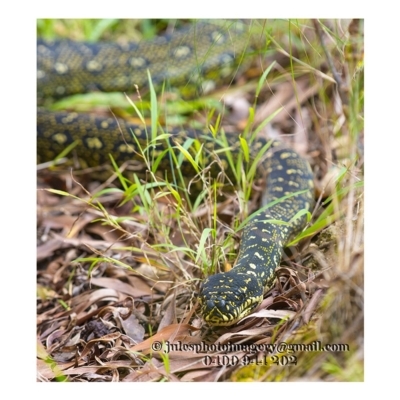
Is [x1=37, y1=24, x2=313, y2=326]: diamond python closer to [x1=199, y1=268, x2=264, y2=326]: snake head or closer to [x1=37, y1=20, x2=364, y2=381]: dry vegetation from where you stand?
[x1=199, y1=268, x2=264, y2=326]: snake head

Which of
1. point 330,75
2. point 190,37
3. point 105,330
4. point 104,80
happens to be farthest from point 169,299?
point 104,80

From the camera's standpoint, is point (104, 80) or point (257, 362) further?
point (104, 80)

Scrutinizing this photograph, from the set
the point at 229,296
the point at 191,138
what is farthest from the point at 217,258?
the point at 191,138

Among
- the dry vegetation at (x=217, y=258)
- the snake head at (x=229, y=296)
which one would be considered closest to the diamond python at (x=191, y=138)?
the snake head at (x=229, y=296)

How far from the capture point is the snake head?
2930 mm

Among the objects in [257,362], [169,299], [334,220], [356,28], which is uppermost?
[356,28]

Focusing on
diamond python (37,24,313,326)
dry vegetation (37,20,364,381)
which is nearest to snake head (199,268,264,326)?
diamond python (37,24,313,326)

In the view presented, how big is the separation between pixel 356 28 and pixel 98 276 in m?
2.02

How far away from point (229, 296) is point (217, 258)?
13.7 inches

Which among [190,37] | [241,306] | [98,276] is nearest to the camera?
[241,306]

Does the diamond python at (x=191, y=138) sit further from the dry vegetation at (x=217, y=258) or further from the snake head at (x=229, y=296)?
the dry vegetation at (x=217, y=258)

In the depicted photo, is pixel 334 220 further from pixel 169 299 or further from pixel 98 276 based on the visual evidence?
pixel 98 276

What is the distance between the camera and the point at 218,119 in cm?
376

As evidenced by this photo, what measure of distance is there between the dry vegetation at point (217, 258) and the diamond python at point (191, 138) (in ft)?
0.35
